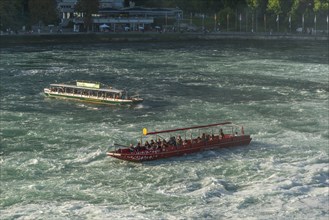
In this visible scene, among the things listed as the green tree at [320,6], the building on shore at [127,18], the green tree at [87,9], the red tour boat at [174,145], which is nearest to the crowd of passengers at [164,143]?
the red tour boat at [174,145]

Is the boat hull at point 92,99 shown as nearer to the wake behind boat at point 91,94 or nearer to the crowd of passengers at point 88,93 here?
the wake behind boat at point 91,94

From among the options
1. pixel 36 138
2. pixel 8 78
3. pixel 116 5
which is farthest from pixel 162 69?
pixel 116 5

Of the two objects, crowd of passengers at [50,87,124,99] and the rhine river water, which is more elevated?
crowd of passengers at [50,87,124,99]

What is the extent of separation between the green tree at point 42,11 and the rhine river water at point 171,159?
194 feet

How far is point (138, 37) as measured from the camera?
152125 millimetres

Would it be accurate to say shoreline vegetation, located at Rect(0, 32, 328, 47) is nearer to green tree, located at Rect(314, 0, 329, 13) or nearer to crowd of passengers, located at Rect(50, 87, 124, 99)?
green tree, located at Rect(314, 0, 329, 13)

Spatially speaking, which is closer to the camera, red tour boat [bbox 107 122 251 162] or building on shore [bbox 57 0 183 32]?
red tour boat [bbox 107 122 251 162]

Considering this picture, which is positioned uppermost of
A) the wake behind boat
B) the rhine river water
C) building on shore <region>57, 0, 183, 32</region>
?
building on shore <region>57, 0, 183, 32</region>

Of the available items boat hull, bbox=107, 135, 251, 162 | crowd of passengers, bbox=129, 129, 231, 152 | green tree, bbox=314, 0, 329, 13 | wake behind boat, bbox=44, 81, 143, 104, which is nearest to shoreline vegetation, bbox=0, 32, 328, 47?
green tree, bbox=314, 0, 329, 13

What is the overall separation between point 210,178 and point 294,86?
40.6 m

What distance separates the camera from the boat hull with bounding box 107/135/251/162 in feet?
150

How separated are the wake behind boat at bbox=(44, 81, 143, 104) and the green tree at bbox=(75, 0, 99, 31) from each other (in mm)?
91740

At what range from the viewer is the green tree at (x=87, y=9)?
164875mm

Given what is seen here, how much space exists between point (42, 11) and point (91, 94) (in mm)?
91903
